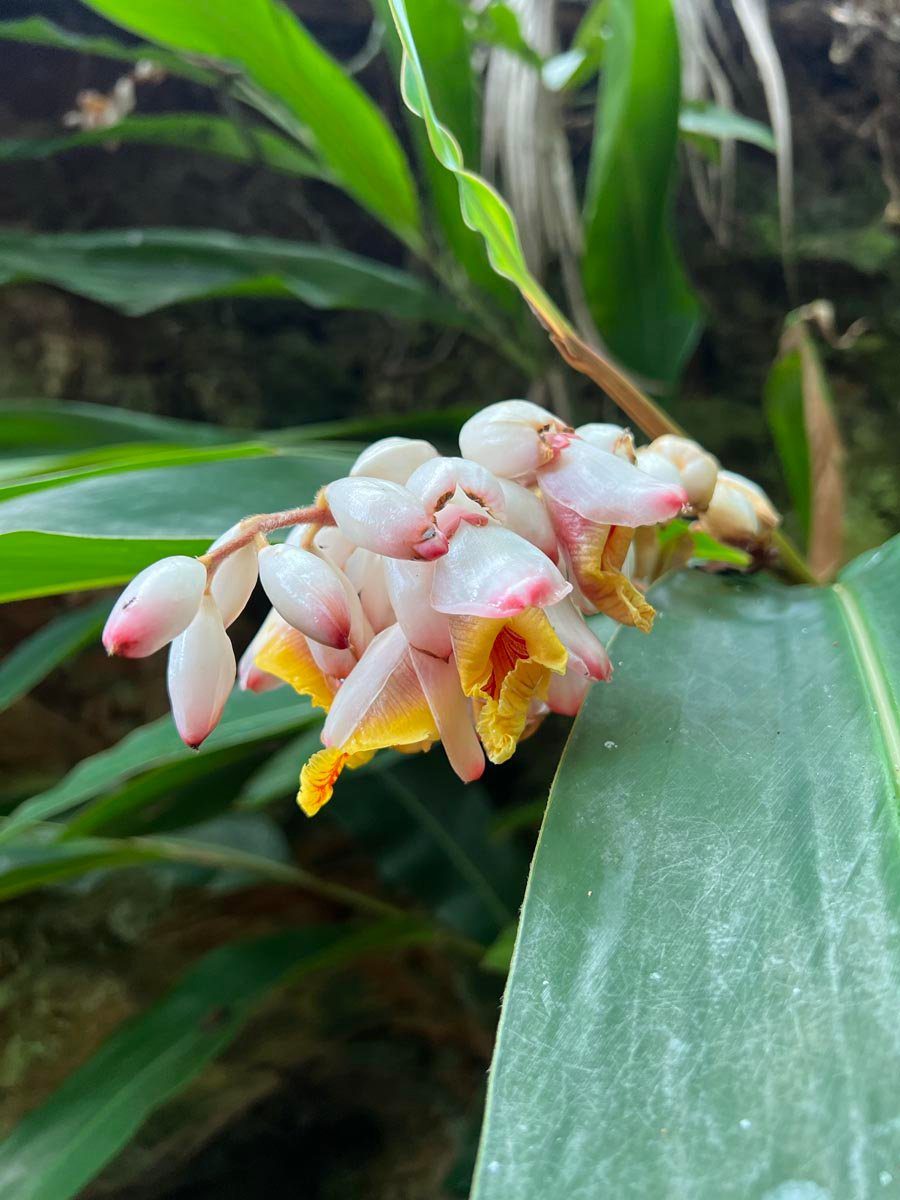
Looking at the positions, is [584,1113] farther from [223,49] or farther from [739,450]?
[739,450]

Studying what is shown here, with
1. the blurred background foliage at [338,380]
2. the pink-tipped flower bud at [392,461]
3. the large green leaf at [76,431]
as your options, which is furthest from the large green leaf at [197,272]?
the pink-tipped flower bud at [392,461]

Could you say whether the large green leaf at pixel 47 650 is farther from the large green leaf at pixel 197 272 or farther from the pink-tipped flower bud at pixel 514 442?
the pink-tipped flower bud at pixel 514 442

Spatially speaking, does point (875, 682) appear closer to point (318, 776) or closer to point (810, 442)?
point (318, 776)

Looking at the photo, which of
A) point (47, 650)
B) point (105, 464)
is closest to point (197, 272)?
point (47, 650)

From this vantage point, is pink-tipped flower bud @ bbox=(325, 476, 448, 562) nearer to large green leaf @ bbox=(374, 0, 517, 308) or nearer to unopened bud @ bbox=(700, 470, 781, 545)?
unopened bud @ bbox=(700, 470, 781, 545)

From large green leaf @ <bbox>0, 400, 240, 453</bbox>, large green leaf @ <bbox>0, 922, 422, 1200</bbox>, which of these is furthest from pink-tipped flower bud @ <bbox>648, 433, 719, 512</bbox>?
large green leaf @ <bbox>0, 922, 422, 1200</bbox>
